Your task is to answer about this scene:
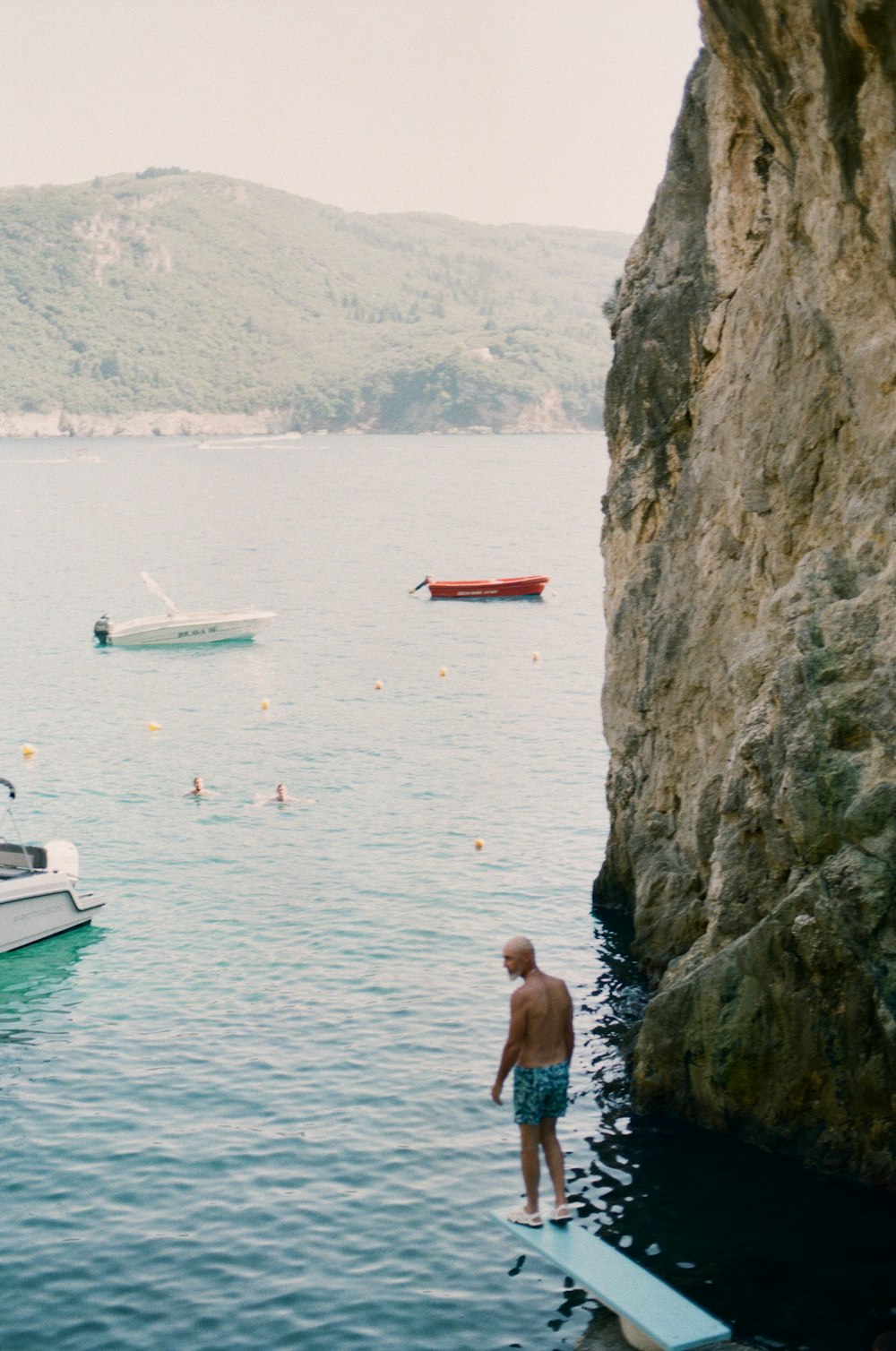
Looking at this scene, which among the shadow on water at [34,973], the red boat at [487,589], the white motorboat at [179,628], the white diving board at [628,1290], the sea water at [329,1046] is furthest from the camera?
the red boat at [487,589]

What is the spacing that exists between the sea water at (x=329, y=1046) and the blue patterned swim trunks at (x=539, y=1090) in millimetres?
1760

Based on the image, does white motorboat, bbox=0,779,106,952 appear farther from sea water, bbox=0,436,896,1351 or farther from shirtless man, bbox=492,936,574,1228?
shirtless man, bbox=492,936,574,1228

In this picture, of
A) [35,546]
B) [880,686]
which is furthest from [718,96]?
[35,546]

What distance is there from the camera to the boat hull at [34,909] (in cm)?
2583

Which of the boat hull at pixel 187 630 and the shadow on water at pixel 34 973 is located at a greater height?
the boat hull at pixel 187 630

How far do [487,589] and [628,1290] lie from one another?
62.0 metres

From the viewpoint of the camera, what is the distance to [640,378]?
25453 mm

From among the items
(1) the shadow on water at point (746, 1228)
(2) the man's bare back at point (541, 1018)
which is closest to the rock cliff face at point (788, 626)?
(1) the shadow on water at point (746, 1228)

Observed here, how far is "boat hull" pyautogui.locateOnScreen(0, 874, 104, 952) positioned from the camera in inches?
1017

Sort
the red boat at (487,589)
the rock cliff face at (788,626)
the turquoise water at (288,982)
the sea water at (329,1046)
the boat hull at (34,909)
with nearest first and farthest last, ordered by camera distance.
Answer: the sea water at (329,1046)
the turquoise water at (288,982)
the rock cliff face at (788,626)
the boat hull at (34,909)
the red boat at (487,589)

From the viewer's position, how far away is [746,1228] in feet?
50.8

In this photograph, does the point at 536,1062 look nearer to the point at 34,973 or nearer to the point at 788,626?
the point at 788,626

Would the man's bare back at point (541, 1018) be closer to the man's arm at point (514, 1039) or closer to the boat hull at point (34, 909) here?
the man's arm at point (514, 1039)

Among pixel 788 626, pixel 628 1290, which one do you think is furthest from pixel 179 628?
pixel 628 1290
